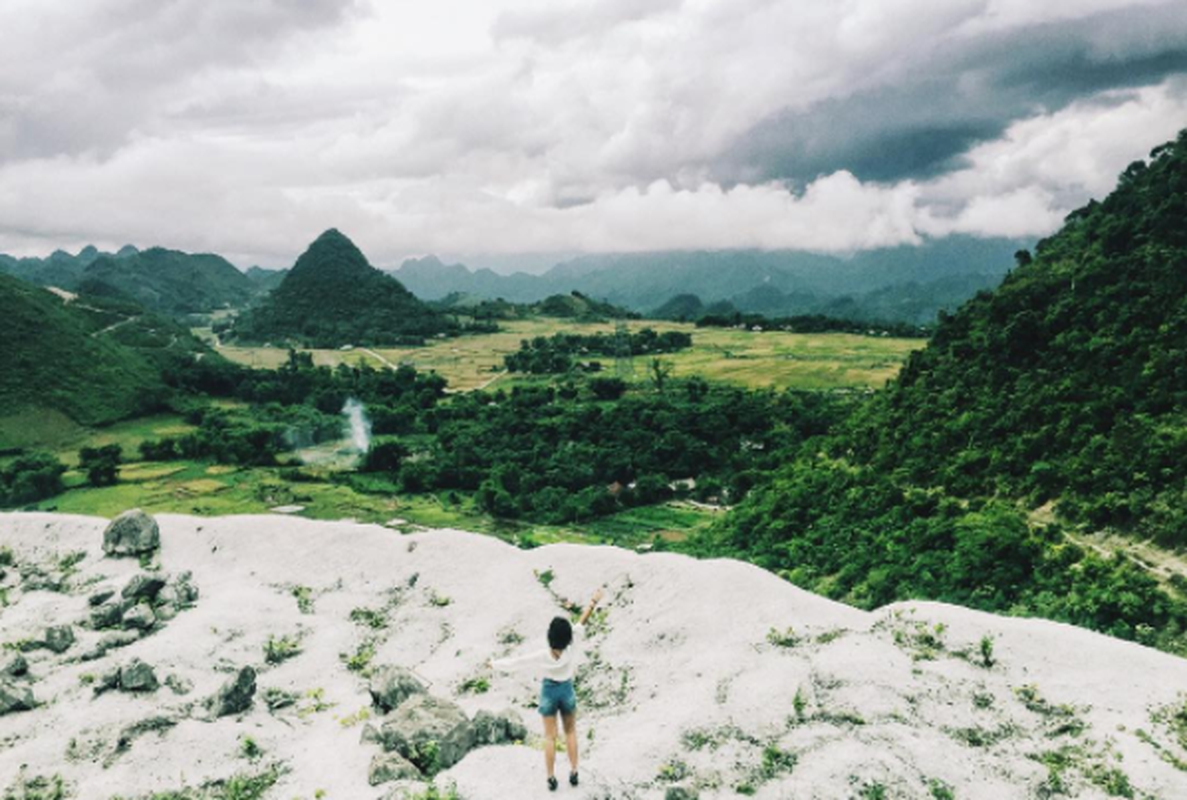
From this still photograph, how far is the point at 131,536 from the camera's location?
20.1m

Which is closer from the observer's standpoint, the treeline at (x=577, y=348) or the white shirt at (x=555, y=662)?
the white shirt at (x=555, y=662)

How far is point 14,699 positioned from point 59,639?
244 centimetres

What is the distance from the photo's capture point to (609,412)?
74.5 metres

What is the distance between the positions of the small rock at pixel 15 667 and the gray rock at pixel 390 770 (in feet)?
29.7

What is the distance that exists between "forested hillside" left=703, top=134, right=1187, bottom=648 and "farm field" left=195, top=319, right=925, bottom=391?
24915 millimetres

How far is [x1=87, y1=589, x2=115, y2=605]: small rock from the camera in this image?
17589mm

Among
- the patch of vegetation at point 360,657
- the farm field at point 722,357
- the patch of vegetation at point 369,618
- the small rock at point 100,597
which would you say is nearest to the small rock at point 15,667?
the small rock at point 100,597

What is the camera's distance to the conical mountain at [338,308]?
15325 centimetres

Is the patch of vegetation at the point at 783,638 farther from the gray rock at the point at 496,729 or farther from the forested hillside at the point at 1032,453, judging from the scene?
the forested hillside at the point at 1032,453

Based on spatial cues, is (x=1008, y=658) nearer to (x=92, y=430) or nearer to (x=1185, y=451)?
(x=1185, y=451)

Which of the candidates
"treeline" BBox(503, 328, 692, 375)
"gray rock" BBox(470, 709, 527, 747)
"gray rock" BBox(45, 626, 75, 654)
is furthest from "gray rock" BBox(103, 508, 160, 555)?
"treeline" BBox(503, 328, 692, 375)

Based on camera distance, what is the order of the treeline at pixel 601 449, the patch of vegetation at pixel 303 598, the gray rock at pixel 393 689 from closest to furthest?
1. the gray rock at pixel 393 689
2. the patch of vegetation at pixel 303 598
3. the treeline at pixel 601 449

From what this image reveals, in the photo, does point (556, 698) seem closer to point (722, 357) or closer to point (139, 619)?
point (139, 619)

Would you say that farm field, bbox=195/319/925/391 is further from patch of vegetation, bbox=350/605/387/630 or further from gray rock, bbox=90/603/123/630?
gray rock, bbox=90/603/123/630
